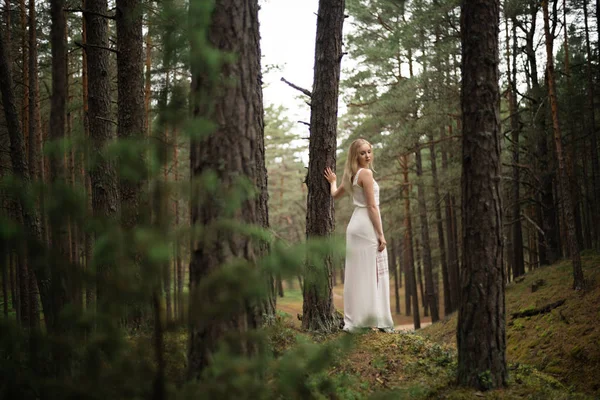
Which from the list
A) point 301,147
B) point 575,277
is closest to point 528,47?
point 575,277

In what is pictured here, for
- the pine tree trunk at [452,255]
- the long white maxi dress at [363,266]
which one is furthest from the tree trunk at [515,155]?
the long white maxi dress at [363,266]

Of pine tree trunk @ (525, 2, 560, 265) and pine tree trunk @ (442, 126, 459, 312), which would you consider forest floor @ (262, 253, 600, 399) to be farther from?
pine tree trunk @ (442, 126, 459, 312)

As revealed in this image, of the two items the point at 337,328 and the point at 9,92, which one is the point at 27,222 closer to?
the point at 9,92

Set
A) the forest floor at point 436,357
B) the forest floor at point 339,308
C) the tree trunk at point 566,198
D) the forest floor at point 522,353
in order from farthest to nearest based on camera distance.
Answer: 1. the forest floor at point 339,308
2. the tree trunk at point 566,198
3. the forest floor at point 522,353
4. the forest floor at point 436,357

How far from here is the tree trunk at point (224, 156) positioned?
280 centimetres

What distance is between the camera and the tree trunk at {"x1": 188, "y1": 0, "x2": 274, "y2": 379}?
9.18 feet

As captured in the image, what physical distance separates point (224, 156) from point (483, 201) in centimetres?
277

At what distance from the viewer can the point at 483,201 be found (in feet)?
15.1

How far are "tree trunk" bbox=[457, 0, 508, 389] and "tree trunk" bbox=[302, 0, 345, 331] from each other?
247cm

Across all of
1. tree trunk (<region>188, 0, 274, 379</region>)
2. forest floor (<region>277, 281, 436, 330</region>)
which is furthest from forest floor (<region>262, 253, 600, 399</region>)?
forest floor (<region>277, 281, 436, 330</region>)

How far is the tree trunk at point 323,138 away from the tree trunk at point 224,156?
3724 mm

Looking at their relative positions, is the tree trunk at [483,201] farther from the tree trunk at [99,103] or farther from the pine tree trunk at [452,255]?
the pine tree trunk at [452,255]

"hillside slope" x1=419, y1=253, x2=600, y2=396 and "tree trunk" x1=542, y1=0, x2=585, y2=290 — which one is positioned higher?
"tree trunk" x1=542, y1=0, x2=585, y2=290

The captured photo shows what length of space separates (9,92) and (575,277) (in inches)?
489
